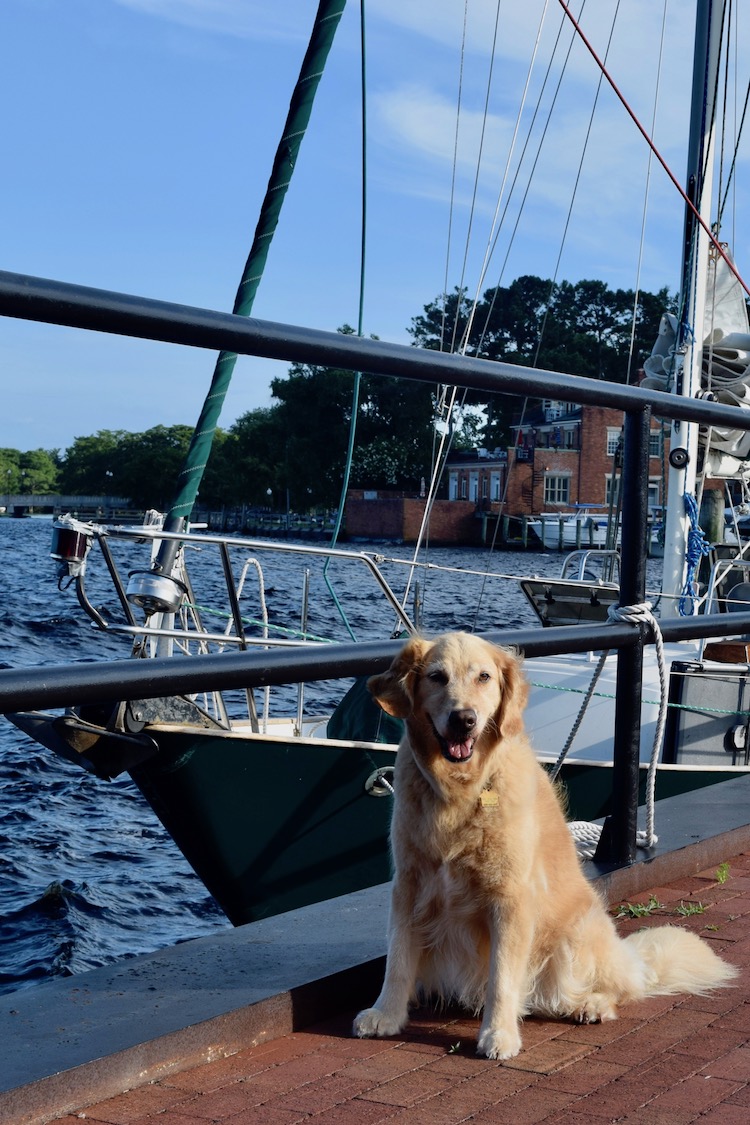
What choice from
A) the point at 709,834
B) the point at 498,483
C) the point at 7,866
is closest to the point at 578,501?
the point at 498,483

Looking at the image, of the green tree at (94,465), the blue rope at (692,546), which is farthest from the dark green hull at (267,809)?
the green tree at (94,465)

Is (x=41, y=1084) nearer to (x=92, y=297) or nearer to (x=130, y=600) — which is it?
(x=92, y=297)

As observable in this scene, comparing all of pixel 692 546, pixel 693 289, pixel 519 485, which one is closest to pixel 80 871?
pixel 692 546

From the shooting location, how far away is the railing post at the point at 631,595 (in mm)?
3320

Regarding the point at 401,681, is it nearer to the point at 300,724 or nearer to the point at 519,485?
the point at 300,724

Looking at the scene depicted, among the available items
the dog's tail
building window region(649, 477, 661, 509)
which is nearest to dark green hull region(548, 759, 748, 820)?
building window region(649, 477, 661, 509)

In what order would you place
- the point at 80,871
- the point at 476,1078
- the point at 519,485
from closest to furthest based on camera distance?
the point at 476,1078, the point at 80,871, the point at 519,485

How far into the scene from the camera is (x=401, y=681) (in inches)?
97.1

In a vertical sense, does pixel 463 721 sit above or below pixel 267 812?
above

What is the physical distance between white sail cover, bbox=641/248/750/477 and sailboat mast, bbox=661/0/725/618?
0.16 metres

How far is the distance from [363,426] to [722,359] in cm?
6567

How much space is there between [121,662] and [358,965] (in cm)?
100

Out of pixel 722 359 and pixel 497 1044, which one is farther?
pixel 722 359

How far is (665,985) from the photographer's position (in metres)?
2.75
